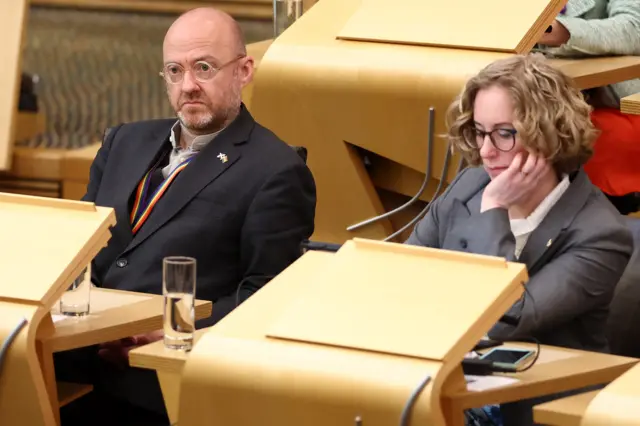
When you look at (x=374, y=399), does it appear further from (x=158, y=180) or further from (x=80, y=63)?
(x=80, y=63)

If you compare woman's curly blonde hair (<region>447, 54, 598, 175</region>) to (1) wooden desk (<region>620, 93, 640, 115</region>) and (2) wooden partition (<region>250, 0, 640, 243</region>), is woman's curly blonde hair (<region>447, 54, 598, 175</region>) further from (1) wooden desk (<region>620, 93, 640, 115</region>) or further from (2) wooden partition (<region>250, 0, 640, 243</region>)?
(2) wooden partition (<region>250, 0, 640, 243</region>)

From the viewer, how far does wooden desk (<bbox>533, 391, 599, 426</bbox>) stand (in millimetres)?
2201

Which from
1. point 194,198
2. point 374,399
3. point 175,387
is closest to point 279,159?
point 194,198

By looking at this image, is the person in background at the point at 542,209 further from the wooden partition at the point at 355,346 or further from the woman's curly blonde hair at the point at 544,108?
the wooden partition at the point at 355,346

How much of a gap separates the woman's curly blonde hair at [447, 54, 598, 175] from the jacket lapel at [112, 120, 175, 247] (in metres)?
0.92

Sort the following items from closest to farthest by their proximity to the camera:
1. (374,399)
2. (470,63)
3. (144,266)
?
(374,399) < (144,266) < (470,63)

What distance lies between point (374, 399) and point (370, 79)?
1933 millimetres

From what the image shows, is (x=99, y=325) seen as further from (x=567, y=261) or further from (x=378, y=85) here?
(x=378, y=85)

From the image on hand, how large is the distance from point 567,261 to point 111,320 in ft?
2.95

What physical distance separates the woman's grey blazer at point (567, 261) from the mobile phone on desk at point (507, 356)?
0.15 m

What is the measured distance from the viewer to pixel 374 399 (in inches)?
A: 85.8

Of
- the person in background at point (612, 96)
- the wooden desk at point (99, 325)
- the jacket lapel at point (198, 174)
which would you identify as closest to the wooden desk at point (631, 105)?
the person in background at point (612, 96)

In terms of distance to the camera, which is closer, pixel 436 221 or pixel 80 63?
pixel 436 221

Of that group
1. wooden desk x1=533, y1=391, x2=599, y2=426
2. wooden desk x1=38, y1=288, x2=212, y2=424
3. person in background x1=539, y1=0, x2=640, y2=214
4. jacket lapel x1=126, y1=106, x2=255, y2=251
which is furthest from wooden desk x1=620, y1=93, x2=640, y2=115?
wooden desk x1=533, y1=391, x2=599, y2=426
